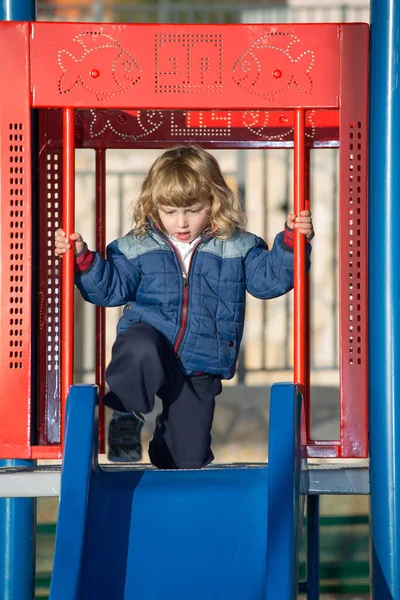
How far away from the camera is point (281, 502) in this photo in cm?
222

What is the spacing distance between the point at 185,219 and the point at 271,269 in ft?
0.98

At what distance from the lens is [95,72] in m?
2.65

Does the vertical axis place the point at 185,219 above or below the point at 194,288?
above

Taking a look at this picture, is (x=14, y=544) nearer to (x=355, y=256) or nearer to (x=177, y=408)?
(x=177, y=408)

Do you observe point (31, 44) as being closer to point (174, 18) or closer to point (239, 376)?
point (239, 376)

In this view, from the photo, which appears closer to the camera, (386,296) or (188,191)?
(386,296)

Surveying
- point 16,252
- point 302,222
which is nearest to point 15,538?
point 16,252

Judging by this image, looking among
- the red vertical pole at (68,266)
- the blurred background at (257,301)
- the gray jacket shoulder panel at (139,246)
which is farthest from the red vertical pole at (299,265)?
the blurred background at (257,301)

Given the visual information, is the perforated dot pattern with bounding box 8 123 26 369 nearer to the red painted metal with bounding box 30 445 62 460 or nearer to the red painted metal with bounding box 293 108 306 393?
the red painted metal with bounding box 30 445 62 460

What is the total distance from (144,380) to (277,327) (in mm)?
6181

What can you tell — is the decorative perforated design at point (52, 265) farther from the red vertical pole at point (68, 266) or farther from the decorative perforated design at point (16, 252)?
the red vertical pole at point (68, 266)

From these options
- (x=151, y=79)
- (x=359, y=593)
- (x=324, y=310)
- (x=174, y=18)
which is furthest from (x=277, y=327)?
(x=151, y=79)

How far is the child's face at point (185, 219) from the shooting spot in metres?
2.86

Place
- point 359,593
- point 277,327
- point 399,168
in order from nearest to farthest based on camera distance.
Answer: point 399,168, point 359,593, point 277,327
